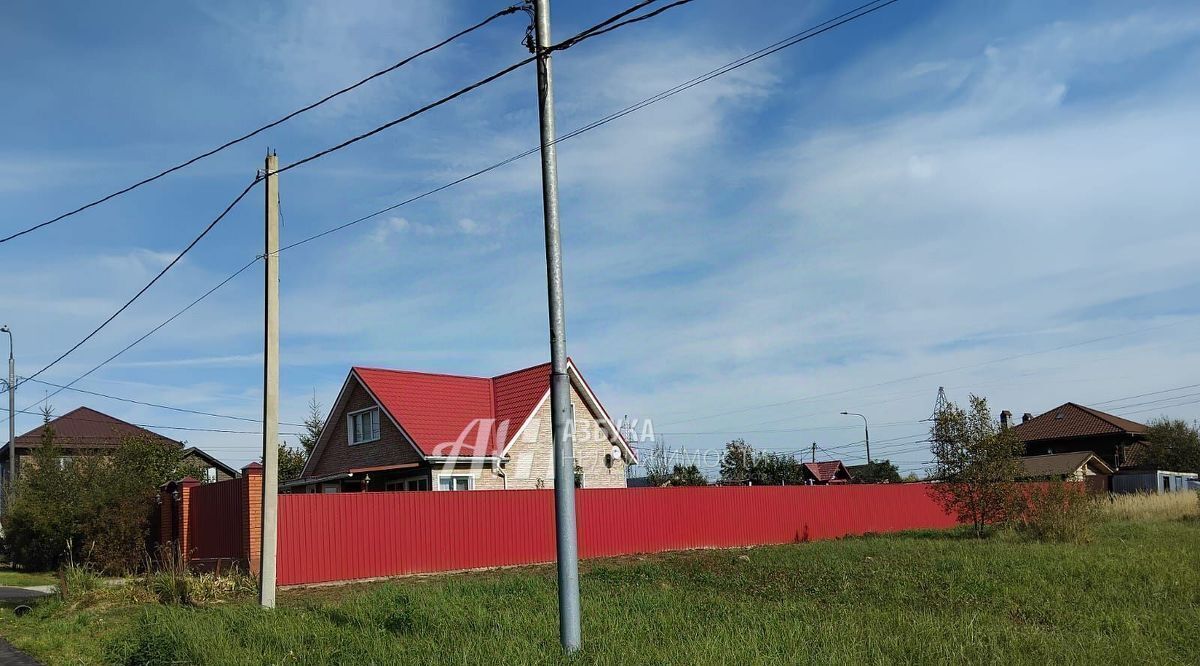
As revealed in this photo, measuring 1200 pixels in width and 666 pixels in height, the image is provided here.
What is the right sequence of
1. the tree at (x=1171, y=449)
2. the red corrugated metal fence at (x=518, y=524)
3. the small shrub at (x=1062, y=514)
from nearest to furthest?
1. the red corrugated metal fence at (x=518, y=524)
2. the small shrub at (x=1062, y=514)
3. the tree at (x=1171, y=449)

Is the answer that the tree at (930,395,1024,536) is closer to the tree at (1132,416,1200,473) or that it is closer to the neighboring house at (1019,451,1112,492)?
the neighboring house at (1019,451,1112,492)

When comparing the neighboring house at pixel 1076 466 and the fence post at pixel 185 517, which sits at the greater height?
the fence post at pixel 185 517

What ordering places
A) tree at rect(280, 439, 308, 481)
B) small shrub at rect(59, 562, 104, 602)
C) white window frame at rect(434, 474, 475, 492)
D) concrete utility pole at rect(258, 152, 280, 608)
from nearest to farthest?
1. concrete utility pole at rect(258, 152, 280, 608)
2. small shrub at rect(59, 562, 104, 602)
3. white window frame at rect(434, 474, 475, 492)
4. tree at rect(280, 439, 308, 481)

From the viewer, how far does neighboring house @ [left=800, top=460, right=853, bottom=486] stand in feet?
Answer: 167

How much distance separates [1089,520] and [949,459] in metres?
4.53

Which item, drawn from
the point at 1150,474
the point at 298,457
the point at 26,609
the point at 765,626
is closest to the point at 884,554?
the point at 765,626

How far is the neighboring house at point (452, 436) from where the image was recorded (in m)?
26.7

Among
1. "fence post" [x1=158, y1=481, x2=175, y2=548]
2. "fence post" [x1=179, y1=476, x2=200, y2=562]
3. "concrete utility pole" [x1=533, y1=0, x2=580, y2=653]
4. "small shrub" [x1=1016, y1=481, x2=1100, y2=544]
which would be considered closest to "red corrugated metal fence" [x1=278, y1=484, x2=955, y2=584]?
"fence post" [x1=179, y1=476, x2=200, y2=562]

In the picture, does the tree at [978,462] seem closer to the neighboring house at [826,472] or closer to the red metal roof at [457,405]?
the red metal roof at [457,405]

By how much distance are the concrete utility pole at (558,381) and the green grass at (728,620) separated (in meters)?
0.54

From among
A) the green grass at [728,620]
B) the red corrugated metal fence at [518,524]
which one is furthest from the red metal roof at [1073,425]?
the green grass at [728,620]

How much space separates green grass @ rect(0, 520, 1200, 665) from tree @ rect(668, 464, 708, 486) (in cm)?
2764

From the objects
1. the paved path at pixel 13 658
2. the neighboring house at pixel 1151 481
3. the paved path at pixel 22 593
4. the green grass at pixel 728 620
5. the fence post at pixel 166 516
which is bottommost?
the neighboring house at pixel 1151 481

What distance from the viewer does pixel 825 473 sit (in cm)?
5222
